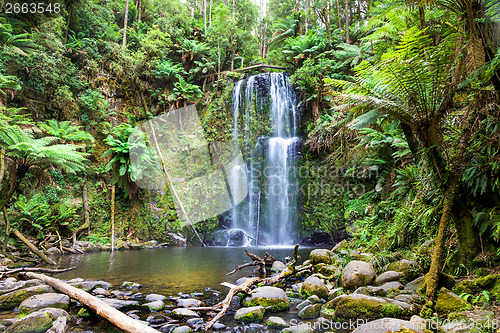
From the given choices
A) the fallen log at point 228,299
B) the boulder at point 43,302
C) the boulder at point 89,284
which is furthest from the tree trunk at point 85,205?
the fallen log at point 228,299

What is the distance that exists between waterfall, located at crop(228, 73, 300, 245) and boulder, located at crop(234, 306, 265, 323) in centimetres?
823

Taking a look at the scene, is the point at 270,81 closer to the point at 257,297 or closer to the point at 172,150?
the point at 172,150

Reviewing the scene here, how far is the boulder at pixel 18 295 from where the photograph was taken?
3709 mm

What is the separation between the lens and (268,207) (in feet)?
40.1

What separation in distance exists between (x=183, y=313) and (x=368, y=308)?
7.48 feet

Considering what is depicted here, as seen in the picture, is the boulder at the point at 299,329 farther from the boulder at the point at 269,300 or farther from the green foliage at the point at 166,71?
the green foliage at the point at 166,71

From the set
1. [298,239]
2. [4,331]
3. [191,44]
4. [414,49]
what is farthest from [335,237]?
[191,44]

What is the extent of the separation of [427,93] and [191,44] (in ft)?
47.6

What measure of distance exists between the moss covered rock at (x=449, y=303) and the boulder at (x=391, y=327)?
0.45m

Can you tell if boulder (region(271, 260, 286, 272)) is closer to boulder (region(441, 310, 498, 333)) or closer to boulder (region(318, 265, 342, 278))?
boulder (region(318, 265, 342, 278))

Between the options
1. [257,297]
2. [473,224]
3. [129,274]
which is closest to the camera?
[473,224]

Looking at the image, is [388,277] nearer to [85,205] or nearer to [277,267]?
[277,267]

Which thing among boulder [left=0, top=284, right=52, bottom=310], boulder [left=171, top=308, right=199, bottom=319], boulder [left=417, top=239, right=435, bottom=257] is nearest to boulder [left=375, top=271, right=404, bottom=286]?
boulder [left=417, top=239, right=435, bottom=257]

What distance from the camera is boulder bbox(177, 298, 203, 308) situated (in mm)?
3790
